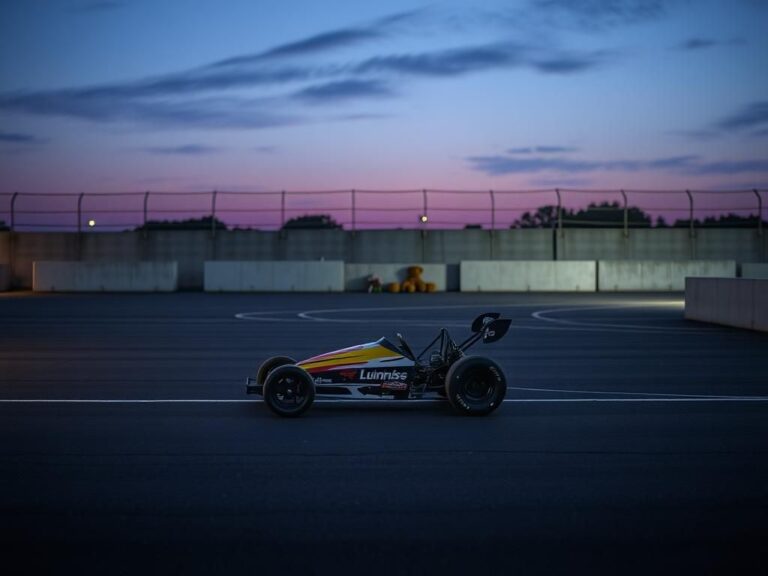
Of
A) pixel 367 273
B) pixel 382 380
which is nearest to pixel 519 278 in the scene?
pixel 367 273

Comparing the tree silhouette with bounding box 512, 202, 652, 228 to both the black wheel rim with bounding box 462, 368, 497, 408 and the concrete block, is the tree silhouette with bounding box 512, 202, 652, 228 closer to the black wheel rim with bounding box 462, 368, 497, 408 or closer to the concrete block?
the concrete block

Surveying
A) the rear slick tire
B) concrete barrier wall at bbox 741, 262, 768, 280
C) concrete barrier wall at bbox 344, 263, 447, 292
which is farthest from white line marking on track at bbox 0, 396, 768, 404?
concrete barrier wall at bbox 741, 262, 768, 280

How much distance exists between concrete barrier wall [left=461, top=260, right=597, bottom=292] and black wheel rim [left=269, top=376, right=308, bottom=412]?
126ft

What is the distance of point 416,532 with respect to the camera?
5.36 m

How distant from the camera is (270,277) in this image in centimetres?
4622

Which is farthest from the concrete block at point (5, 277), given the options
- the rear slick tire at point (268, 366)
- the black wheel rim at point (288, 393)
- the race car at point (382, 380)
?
the black wheel rim at point (288, 393)

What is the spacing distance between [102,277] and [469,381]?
40.2 m

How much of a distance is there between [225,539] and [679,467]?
387cm

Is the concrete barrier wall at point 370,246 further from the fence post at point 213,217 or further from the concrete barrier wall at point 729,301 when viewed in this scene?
the concrete barrier wall at point 729,301

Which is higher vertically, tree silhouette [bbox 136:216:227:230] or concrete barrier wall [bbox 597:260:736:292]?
tree silhouette [bbox 136:216:227:230]

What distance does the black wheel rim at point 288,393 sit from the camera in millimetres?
9242

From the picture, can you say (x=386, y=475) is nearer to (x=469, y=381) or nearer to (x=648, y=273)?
(x=469, y=381)

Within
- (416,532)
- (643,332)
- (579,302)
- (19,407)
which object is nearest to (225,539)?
(416,532)

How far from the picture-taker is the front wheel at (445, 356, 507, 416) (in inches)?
366
